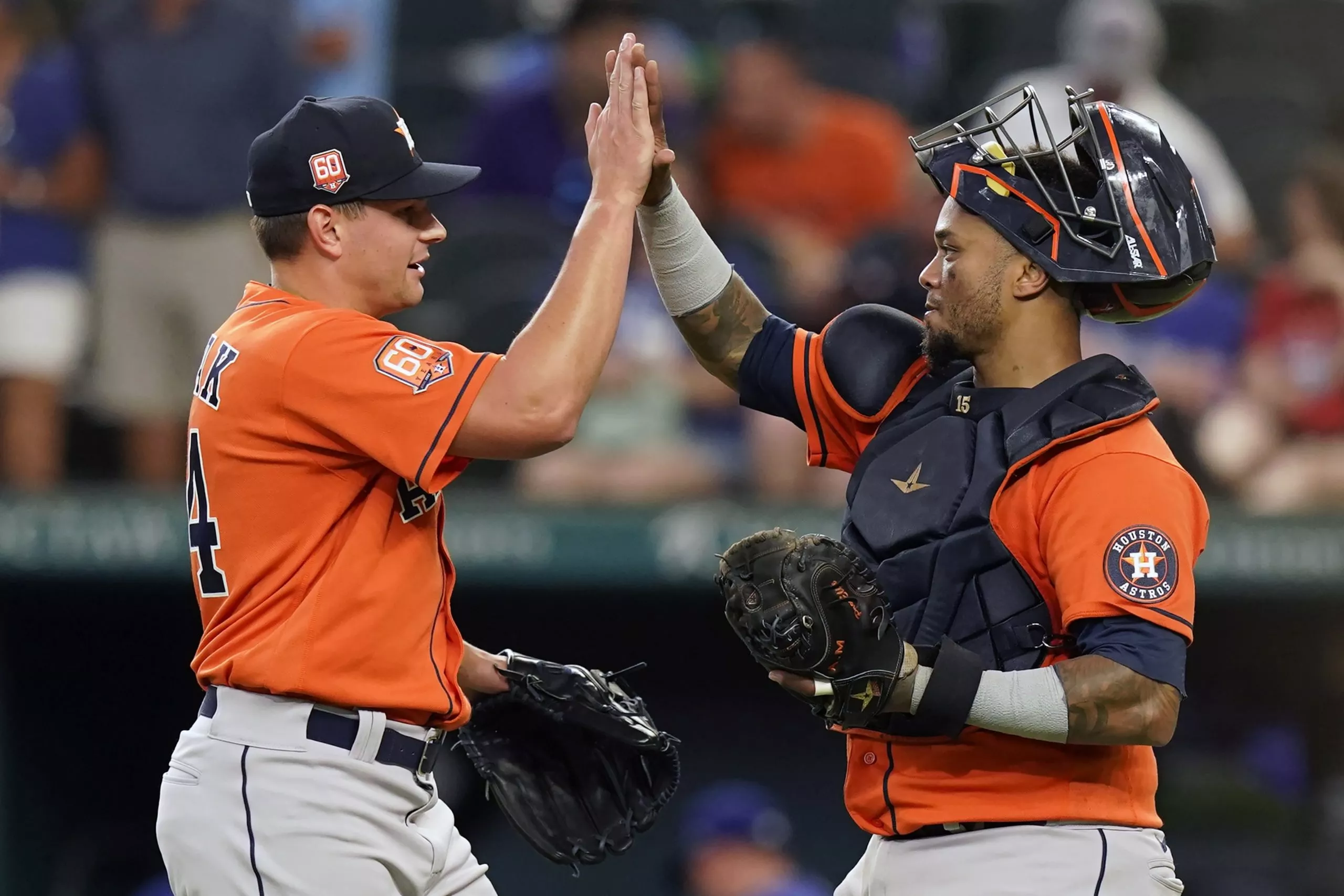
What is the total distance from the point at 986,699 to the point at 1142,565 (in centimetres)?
30

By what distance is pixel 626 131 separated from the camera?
2.94 metres

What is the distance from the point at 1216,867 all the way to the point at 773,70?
329 cm

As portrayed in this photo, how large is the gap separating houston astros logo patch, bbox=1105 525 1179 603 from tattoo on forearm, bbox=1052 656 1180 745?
0.37 ft

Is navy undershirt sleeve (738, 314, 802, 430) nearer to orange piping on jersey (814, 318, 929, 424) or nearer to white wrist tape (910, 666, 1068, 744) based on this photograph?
orange piping on jersey (814, 318, 929, 424)

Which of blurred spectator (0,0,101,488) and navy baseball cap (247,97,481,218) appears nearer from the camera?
navy baseball cap (247,97,481,218)

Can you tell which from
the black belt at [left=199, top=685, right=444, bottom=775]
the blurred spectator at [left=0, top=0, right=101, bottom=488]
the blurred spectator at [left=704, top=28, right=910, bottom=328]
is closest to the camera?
the black belt at [left=199, top=685, right=444, bottom=775]

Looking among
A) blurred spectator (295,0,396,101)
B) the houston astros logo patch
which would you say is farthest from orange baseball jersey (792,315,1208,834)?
blurred spectator (295,0,396,101)

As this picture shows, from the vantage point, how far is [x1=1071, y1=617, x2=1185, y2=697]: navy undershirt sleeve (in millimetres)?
2629

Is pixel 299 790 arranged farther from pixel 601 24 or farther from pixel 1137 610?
pixel 601 24

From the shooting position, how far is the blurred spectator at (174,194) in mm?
6191

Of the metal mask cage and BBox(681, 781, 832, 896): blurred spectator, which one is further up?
the metal mask cage

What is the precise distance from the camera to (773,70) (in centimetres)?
678

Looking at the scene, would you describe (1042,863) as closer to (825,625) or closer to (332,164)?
(825,625)

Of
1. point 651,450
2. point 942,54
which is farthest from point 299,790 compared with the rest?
point 942,54
